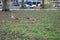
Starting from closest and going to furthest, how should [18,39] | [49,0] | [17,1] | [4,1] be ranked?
[18,39] → [4,1] → [49,0] → [17,1]

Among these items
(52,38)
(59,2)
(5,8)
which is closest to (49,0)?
(59,2)

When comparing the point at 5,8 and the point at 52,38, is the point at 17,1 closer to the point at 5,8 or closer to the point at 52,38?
the point at 5,8

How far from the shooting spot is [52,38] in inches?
270

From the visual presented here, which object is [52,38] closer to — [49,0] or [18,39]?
Result: [18,39]

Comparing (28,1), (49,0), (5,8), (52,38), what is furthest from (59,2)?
(52,38)

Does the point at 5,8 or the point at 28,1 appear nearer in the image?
the point at 5,8

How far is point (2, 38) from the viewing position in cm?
677

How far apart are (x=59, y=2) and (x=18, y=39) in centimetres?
5057

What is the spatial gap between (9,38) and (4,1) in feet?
55.4

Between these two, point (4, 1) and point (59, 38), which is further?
point (4, 1)

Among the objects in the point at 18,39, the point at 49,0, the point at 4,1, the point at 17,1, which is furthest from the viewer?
the point at 17,1

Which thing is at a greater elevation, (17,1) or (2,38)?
(2,38)

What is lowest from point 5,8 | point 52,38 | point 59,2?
point 59,2

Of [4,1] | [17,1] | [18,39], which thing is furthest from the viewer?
[17,1]
